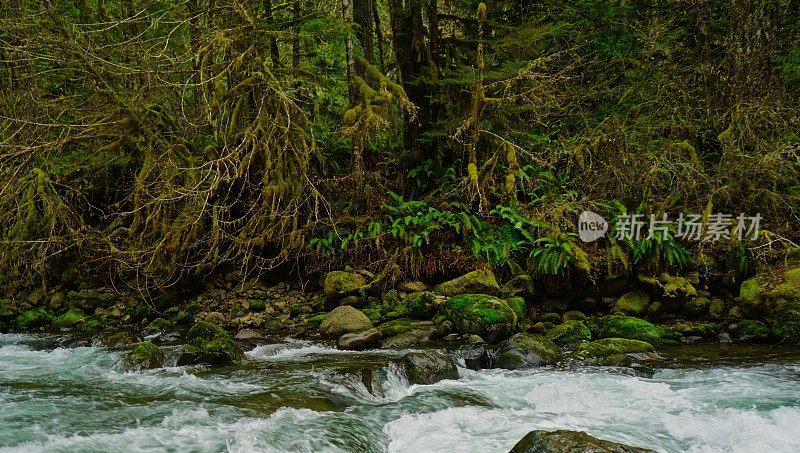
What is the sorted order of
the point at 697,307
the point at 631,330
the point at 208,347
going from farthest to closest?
the point at 697,307 → the point at 631,330 → the point at 208,347

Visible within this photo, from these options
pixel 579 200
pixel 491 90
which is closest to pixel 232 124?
pixel 491 90

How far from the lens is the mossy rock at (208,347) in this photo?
777cm

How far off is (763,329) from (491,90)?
6.00 meters

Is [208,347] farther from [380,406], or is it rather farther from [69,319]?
[69,319]

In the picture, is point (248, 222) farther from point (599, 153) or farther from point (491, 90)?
point (599, 153)

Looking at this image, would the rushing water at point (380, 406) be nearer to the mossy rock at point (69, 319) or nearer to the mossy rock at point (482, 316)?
the mossy rock at point (482, 316)

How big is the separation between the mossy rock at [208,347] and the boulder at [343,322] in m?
1.44

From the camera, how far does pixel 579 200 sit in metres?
11.1

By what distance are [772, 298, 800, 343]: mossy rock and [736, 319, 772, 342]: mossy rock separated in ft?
0.39

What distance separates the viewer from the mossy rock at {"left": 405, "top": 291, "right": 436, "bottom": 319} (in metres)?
9.53

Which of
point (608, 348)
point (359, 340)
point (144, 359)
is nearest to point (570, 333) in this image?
point (608, 348)

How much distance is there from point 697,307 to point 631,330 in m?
1.51

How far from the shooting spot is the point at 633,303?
9773mm

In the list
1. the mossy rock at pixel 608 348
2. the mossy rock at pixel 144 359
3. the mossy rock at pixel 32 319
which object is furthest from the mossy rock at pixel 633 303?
the mossy rock at pixel 32 319
